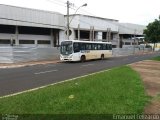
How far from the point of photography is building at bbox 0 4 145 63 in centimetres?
3375

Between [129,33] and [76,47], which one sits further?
[129,33]

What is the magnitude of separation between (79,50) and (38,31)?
956 inches

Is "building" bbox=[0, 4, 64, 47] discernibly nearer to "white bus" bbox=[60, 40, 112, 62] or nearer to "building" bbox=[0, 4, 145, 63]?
"building" bbox=[0, 4, 145, 63]

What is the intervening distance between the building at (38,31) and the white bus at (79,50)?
4223 millimetres

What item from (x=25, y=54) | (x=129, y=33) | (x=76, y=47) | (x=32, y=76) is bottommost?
(x=32, y=76)

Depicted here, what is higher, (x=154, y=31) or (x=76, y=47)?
(x=154, y=31)

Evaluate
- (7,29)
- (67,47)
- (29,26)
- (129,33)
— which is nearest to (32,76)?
(67,47)

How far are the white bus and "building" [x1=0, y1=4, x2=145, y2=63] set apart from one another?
13.9ft

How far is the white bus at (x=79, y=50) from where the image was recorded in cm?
3253

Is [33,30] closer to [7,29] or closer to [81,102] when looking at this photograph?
[7,29]

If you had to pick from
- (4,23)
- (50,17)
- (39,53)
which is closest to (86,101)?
(39,53)

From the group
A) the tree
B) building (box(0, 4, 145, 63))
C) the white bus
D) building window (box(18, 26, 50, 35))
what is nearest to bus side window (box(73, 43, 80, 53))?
the white bus

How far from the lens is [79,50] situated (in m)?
33.5

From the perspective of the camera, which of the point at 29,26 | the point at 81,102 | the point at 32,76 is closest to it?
the point at 81,102
